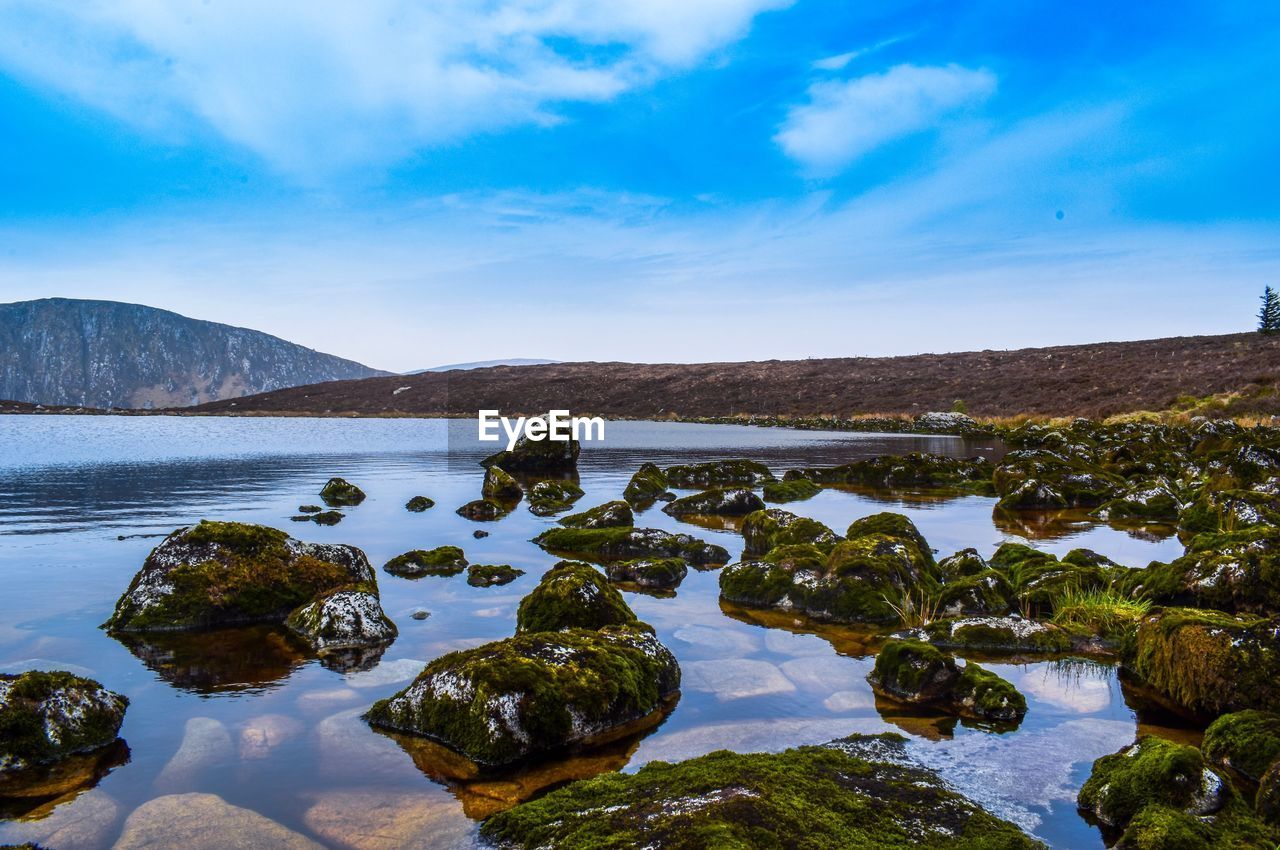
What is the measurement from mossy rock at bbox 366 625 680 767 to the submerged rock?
2570mm

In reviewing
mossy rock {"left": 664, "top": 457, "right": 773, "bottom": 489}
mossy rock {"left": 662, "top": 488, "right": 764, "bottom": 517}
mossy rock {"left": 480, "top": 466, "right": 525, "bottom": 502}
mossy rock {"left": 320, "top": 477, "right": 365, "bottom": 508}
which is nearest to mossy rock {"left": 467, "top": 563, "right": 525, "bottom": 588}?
mossy rock {"left": 662, "top": 488, "right": 764, "bottom": 517}

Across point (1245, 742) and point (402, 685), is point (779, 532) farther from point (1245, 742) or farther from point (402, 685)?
point (1245, 742)

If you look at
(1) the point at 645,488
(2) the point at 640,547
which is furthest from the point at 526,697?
(1) the point at 645,488

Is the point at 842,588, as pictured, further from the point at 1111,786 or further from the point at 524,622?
the point at 1111,786

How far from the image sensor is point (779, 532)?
16719mm

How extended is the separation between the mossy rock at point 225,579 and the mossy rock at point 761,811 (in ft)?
24.7

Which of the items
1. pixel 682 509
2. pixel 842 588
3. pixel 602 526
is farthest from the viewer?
pixel 682 509

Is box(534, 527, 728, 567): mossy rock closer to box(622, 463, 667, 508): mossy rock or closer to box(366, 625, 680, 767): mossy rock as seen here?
box(366, 625, 680, 767): mossy rock

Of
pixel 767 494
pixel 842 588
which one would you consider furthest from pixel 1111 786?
pixel 767 494

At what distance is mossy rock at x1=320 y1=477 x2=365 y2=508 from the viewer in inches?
989

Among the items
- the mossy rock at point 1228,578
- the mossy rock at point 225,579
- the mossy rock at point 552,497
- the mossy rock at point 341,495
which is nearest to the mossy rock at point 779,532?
the mossy rock at point 1228,578

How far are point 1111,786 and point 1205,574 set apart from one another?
6.71 metres

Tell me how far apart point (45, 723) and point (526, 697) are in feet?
14.7

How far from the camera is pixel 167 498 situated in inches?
1008
